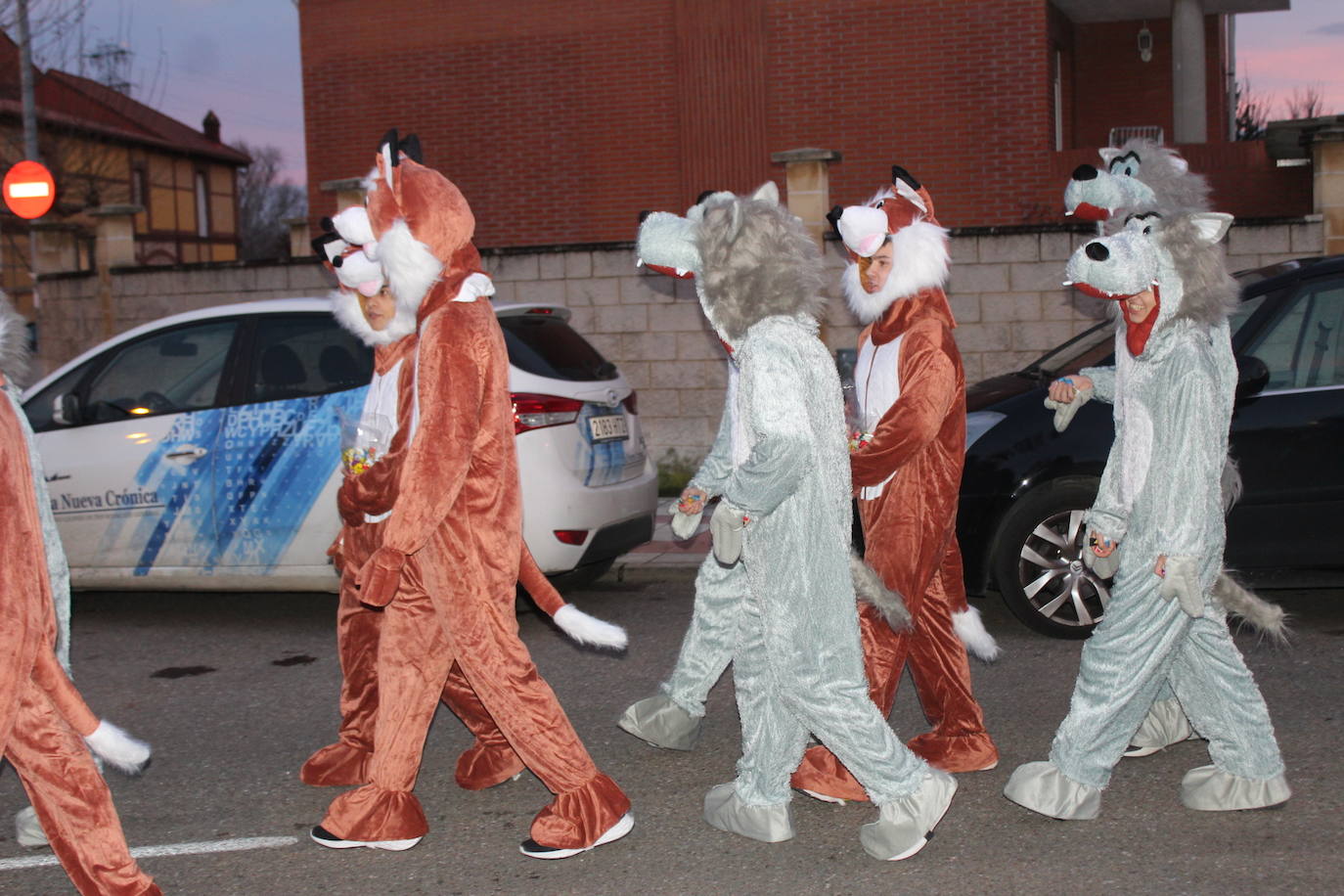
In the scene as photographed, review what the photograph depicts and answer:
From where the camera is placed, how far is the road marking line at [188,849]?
13.5 feet

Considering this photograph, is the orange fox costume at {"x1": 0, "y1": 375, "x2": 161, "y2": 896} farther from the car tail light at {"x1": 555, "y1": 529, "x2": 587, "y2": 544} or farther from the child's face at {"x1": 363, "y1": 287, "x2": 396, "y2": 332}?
the car tail light at {"x1": 555, "y1": 529, "x2": 587, "y2": 544}

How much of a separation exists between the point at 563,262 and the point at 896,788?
809 centimetres

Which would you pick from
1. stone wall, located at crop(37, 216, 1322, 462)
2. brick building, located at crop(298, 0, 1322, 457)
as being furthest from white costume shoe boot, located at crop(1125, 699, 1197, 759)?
brick building, located at crop(298, 0, 1322, 457)

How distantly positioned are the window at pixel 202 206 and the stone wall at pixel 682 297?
32290 mm

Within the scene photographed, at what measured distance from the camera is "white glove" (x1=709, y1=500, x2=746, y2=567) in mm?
3658

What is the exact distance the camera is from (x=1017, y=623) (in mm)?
6660

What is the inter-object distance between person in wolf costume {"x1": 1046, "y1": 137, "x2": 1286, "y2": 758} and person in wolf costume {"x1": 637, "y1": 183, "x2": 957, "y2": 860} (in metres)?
0.97

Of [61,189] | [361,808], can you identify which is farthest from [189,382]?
[61,189]

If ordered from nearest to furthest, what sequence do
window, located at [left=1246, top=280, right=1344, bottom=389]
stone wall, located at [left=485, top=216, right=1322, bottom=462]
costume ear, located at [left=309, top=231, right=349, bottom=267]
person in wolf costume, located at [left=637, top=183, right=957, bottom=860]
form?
1. person in wolf costume, located at [left=637, top=183, right=957, bottom=860]
2. costume ear, located at [left=309, top=231, right=349, bottom=267]
3. window, located at [left=1246, top=280, right=1344, bottom=389]
4. stone wall, located at [left=485, top=216, right=1322, bottom=462]

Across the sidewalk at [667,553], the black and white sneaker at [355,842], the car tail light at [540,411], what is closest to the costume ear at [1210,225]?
the black and white sneaker at [355,842]

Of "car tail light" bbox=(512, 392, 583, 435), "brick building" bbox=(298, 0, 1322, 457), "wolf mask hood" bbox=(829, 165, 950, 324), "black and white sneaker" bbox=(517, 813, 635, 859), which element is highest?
"brick building" bbox=(298, 0, 1322, 457)

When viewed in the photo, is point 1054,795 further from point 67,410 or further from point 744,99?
point 744,99

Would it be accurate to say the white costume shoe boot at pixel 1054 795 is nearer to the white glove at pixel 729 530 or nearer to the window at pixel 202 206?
the white glove at pixel 729 530

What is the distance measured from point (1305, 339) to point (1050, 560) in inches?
57.4
